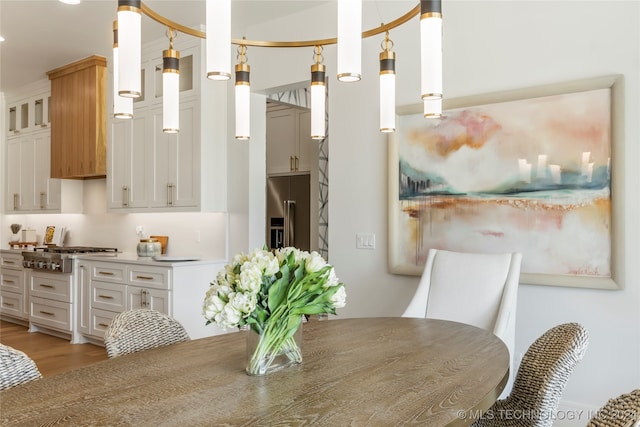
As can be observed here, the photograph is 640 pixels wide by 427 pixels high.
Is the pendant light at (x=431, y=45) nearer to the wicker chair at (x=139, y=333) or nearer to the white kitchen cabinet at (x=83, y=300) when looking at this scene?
the wicker chair at (x=139, y=333)

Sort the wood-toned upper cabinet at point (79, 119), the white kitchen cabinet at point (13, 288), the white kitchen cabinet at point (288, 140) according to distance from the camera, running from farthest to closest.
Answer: the white kitchen cabinet at point (13, 288)
the white kitchen cabinet at point (288, 140)
the wood-toned upper cabinet at point (79, 119)

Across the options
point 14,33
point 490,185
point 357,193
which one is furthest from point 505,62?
point 14,33

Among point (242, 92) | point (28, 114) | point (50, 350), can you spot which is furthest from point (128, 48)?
point (28, 114)

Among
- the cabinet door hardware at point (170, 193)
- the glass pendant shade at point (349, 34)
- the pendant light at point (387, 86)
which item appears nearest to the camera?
the glass pendant shade at point (349, 34)

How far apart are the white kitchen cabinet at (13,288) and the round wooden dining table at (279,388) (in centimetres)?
503

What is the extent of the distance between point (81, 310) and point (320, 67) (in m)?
4.15

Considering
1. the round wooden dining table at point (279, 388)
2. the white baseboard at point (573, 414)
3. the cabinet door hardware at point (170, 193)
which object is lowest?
the white baseboard at point (573, 414)

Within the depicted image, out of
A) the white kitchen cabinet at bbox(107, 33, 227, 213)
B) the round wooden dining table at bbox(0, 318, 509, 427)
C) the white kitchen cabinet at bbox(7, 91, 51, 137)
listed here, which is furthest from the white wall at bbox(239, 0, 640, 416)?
the white kitchen cabinet at bbox(7, 91, 51, 137)

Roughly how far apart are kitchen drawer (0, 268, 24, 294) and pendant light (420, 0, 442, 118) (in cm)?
590

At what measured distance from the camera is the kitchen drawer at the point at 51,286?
527 cm

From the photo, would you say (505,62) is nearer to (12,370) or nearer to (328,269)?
(328,269)

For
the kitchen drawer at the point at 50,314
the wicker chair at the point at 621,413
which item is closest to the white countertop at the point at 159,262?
the kitchen drawer at the point at 50,314

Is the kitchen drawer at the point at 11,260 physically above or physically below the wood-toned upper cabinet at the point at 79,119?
below

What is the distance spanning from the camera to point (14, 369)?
1.56m
